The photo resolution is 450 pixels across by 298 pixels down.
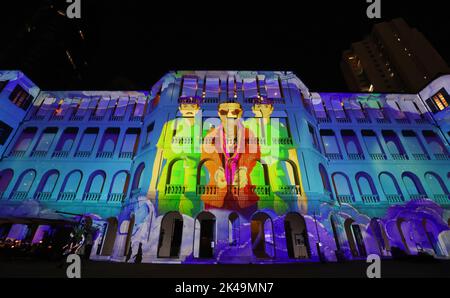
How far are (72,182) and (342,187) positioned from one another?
22473mm

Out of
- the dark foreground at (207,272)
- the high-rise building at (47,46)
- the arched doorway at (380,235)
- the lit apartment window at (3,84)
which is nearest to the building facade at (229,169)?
the arched doorway at (380,235)

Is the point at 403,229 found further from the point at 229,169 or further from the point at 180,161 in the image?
the point at 180,161

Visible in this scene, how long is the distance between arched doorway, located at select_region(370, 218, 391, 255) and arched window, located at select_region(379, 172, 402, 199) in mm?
2355

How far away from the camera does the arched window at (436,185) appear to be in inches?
727

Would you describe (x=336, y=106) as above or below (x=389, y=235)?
above

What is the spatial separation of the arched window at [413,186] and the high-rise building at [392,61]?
547 inches

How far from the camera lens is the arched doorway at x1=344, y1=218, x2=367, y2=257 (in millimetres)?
17891

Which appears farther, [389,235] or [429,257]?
[389,235]

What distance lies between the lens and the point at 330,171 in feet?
63.8

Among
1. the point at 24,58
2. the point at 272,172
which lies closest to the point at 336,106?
the point at 272,172

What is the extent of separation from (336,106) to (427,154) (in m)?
8.55

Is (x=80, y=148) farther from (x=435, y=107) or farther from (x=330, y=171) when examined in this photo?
(x=435, y=107)

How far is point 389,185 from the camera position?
18.9 m

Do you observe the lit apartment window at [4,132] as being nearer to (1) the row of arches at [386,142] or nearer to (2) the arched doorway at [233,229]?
(2) the arched doorway at [233,229]
